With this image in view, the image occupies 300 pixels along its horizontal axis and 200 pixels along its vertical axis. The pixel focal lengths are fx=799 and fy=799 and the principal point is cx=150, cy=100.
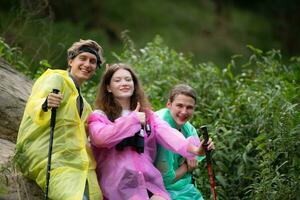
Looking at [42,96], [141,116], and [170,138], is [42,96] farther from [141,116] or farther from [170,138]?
[170,138]

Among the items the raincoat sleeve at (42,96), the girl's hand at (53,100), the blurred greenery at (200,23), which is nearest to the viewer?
the girl's hand at (53,100)

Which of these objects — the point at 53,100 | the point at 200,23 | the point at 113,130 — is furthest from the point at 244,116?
the point at 200,23

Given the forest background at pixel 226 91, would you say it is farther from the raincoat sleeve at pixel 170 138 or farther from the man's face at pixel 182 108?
the raincoat sleeve at pixel 170 138

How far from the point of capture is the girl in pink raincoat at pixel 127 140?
5.54 m

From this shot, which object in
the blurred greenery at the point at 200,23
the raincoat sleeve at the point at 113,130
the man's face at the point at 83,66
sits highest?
the blurred greenery at the point at 200,23

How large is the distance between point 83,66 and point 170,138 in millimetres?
815

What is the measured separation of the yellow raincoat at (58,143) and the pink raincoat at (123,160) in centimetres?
11

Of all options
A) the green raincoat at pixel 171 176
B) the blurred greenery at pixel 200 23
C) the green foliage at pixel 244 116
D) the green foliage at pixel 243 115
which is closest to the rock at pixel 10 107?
the green raincoat at pixel 171 176

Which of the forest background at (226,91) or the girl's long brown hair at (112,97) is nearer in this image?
the girl's long brown hair at (112,97)

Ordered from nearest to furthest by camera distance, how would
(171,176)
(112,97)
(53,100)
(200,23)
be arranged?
(53,100) < (112,97) < (171,176) < (200,23)

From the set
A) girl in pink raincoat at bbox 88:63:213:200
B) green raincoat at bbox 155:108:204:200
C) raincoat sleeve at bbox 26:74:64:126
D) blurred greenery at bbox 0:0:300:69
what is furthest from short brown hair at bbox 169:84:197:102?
blurred greenery at bbox 0:0:300:69

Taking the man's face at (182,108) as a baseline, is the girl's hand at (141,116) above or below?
below

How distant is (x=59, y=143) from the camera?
545cm

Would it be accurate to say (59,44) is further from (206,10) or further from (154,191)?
(206,10)
